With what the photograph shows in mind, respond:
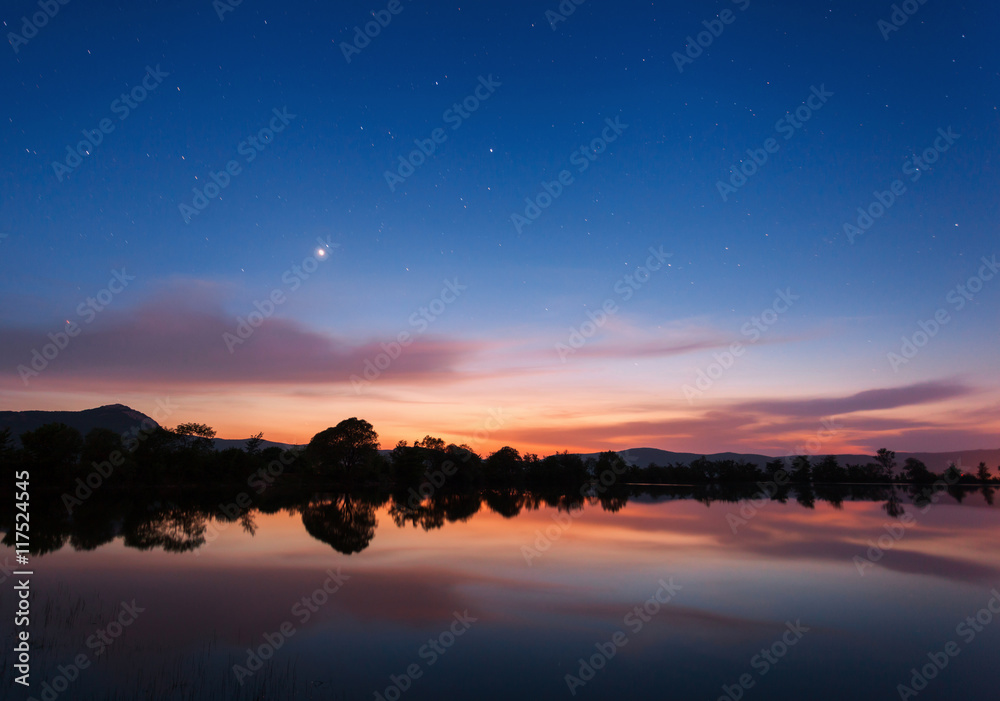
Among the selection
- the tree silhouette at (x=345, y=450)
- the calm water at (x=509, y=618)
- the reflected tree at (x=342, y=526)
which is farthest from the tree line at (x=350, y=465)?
the calm water at (x=509, y=618)

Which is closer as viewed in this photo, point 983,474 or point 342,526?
point 342,526

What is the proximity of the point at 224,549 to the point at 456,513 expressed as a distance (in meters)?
26.3

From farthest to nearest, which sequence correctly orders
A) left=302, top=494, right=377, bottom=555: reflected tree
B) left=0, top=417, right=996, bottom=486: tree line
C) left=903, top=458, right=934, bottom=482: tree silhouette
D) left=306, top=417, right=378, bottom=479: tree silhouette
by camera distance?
left=903, top=458, right=934, bottom=482: tree silhouette, left=306, top=417, right=378, bottom=479: tree silhouette, left=0, top=417, right=996, bottom=486: tree line, left=302, top=494, right=377, bottom=555: reflected tree

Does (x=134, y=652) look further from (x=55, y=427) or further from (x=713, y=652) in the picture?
(x=55, y=427)

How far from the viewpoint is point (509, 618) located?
49.3 feet

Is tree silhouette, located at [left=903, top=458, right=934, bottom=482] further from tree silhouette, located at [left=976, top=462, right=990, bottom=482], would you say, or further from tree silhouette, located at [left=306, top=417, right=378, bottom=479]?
tree silhouette, located at [left=306, top=417, right=378, bottom=479]

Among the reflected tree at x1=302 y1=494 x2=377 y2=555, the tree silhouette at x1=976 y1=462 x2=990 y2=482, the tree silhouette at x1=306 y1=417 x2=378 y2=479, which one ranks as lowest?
the tree silhouette at x1=976 y1=462 x2=990 y2=482

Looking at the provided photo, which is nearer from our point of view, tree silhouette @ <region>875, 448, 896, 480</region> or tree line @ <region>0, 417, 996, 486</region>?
tree line @ <region>0, 417, 996, 486</region>

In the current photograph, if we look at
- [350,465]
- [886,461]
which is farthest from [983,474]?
[350,465]

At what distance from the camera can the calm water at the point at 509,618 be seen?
10.6 metres

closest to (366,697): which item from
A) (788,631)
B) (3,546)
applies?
(788,631)

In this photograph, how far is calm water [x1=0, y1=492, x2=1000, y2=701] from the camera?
10641 millimetres

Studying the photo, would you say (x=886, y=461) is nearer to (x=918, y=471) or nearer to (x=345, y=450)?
(x=918, y=471)

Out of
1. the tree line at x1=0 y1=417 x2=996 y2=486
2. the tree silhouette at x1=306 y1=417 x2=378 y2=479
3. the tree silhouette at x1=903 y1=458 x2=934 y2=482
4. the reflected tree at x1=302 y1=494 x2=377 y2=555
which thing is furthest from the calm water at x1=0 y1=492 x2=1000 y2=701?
the tree silhouette at x1=903 y1=458 x2=934 y2=482
